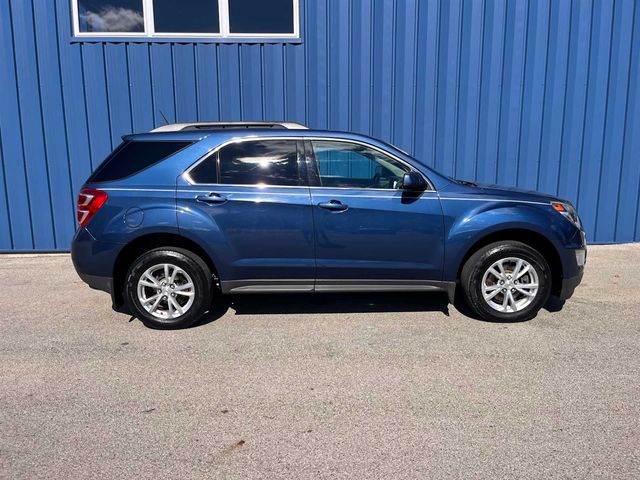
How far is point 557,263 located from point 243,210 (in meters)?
2.94

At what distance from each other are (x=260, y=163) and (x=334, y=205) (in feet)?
2.54

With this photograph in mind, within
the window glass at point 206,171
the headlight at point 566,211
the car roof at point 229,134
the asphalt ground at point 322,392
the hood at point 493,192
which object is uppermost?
the car roof at point 229,134

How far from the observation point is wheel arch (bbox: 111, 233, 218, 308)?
444 cm

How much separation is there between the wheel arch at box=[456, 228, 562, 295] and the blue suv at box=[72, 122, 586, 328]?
22 millimetres

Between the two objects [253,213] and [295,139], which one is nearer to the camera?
[253,213]

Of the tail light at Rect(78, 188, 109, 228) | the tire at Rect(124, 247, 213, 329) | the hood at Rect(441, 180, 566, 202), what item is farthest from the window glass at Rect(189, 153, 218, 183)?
the hood at Rect(441, 180, 566, 202)

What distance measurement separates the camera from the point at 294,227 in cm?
438

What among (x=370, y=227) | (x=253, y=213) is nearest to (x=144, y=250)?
(x=253, y=213)

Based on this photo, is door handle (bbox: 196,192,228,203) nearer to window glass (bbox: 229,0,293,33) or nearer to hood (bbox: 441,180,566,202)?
hood (bbox: 441,180,566,202)

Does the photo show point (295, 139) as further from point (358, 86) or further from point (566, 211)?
point (358, 86)

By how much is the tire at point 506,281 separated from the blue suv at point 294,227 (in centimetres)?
1

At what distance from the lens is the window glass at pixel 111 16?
23.9 ft

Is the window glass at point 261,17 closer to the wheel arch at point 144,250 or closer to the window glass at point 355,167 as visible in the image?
the window glass at point 355,167

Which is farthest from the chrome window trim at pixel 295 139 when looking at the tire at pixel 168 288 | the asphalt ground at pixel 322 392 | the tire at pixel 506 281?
the asphalt ground at pixel 322 392
